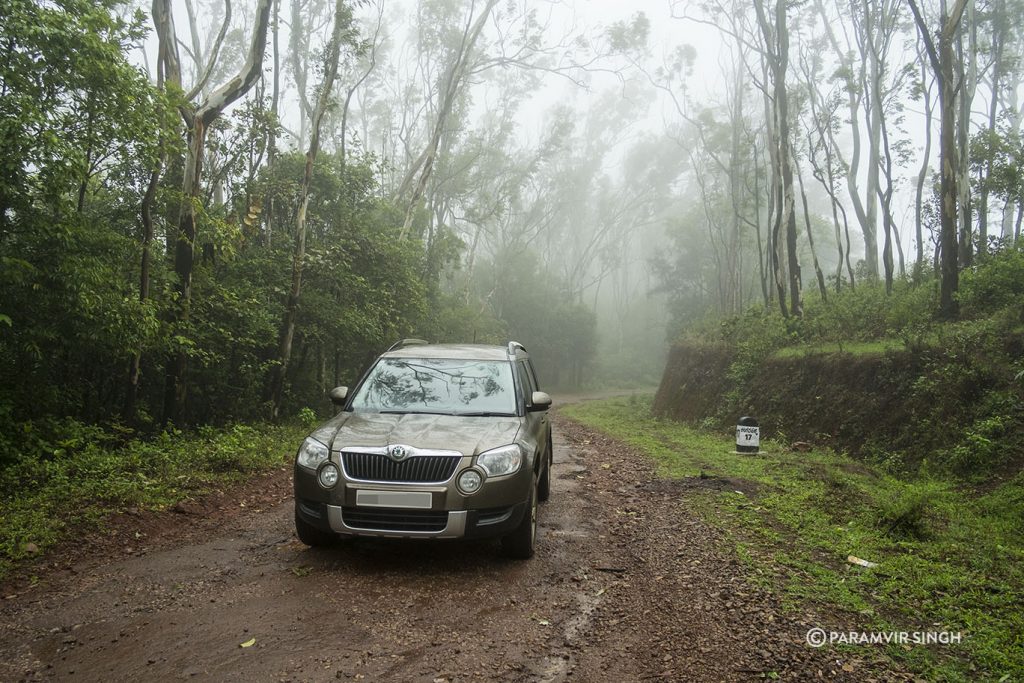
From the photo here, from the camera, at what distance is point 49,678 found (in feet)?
10.7

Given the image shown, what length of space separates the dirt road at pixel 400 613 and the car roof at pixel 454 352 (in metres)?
1.76

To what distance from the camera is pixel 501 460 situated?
477cm

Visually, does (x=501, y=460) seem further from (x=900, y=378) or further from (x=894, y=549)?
(x=900, y=378)

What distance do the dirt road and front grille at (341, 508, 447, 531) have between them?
1.22 feet

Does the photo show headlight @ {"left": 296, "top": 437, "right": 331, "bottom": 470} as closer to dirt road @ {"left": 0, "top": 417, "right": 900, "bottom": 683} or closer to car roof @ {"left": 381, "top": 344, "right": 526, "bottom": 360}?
dirt road @ {"left": 0, "top": 417, "right": 900, "bottom": 683}

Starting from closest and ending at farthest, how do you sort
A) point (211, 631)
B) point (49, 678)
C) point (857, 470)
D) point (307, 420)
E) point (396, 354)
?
point (49, 678) < point (211, 631) < point (396, 354) < point (857, 470) < point (307, 420)

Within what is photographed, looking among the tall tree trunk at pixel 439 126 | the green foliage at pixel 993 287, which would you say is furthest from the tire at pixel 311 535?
the tall tree trunk at pixel 439 126

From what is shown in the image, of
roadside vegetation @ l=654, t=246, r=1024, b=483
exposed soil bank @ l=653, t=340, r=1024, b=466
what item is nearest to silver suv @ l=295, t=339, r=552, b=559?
roadside vegetation @ l=654, t=246, r=1024, b=483

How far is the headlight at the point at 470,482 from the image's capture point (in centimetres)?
459

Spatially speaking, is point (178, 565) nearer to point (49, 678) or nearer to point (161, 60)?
point (49, 678)

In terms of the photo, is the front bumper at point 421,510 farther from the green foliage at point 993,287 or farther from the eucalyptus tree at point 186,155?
the green foliage at point 993,287

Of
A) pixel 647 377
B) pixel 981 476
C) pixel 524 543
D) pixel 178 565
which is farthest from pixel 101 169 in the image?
pixel 647 377

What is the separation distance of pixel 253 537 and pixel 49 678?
2.47 metres

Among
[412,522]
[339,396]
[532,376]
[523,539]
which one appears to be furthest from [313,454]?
[532,376]
